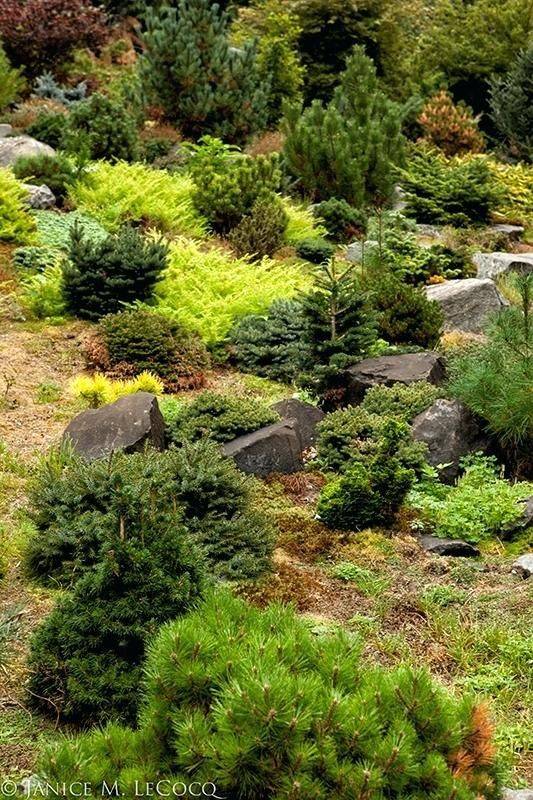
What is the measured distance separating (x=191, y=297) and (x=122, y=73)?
41.7 feet

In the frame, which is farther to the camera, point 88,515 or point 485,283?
point 485,283

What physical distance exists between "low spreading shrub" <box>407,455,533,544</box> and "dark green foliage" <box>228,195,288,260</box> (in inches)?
241

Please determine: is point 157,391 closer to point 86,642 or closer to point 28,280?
point 28,280

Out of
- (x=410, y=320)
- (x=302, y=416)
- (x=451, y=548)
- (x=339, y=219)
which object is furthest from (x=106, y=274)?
(x=451, y=548)

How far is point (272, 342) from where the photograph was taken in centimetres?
1041

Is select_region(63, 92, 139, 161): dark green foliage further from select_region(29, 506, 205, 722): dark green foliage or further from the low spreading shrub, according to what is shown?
select_region(29, 506, 205, 722): dark green foliage

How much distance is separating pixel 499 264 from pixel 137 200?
188 inches

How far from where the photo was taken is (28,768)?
426 cm

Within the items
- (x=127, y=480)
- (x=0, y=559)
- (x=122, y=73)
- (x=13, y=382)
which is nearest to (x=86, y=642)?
(x=127, y=480)

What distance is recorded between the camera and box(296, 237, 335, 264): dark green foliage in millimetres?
13562

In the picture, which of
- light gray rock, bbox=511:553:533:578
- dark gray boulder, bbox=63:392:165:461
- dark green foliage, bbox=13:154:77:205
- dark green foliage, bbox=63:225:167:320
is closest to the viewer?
light gray rock, bbox=511:553:533:578

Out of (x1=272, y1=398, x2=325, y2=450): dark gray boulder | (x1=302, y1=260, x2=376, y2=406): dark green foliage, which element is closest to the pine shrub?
(x1=302, y1=260, x2=376, y2=406): dark green foliage

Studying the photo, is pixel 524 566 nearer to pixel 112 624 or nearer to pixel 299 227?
pixel 112 624

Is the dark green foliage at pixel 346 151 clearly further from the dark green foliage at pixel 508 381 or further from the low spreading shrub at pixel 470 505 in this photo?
the low spreading shrub at pixel 470 505
